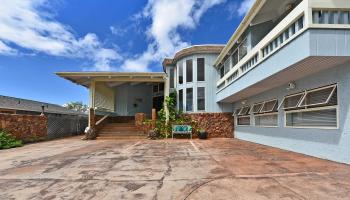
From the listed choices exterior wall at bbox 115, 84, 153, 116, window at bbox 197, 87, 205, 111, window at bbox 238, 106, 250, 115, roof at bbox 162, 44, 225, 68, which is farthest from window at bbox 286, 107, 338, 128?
exterior wall at bbox 115, 84, 153, 116

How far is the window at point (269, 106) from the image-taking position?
1038 cm

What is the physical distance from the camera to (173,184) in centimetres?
451

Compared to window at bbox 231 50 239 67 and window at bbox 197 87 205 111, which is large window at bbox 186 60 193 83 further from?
window at bbox 231 50 239 67

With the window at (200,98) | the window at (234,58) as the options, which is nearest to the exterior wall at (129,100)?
the window at (200,98)

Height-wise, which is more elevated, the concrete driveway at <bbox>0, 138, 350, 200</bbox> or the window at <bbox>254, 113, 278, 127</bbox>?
the window at <bbox>254, 113, 278, 127</bbox>

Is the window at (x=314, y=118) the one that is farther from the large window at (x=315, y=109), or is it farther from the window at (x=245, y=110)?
the window at (x=245, y=110)

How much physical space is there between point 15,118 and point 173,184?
473 inches

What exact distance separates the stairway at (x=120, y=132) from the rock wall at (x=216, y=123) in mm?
3926

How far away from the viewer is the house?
597 centimetres

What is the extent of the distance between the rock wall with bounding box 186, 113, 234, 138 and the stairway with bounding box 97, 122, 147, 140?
393cm

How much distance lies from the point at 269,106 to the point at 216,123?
18.2 ft

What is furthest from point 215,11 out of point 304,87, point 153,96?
point 304,87

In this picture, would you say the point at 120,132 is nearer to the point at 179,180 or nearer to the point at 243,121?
the point at 243,121

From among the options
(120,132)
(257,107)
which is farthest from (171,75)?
(257,107)
